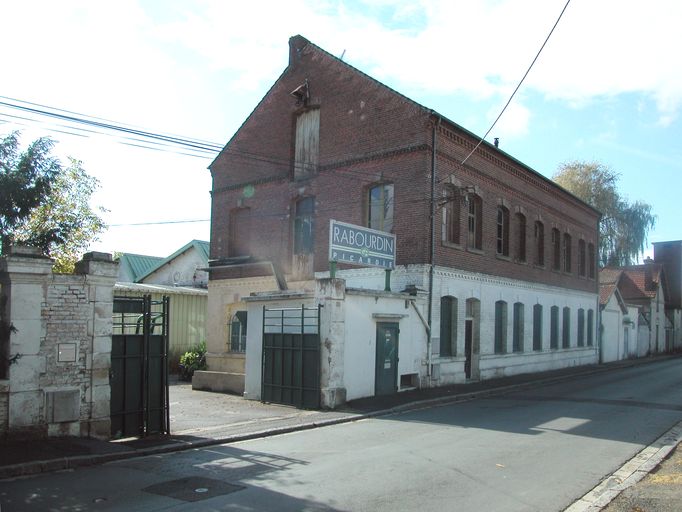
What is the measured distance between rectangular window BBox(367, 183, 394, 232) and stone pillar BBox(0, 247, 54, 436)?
1194cm

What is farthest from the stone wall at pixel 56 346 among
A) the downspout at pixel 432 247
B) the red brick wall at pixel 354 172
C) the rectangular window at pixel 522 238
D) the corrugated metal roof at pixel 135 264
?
the corrugated metal roof at pixel 135 264

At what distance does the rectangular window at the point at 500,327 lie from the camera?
23719mm

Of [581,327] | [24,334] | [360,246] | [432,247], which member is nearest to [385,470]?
[24,334]

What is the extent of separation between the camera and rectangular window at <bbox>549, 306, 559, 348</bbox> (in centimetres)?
2844

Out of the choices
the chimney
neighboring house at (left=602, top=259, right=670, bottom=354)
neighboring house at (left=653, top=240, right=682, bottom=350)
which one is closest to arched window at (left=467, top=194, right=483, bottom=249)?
the chimney

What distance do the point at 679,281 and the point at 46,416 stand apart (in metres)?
57.6

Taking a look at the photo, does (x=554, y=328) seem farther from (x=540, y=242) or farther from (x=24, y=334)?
(x=24, y=334)

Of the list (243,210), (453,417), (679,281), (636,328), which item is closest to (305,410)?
(453,417)

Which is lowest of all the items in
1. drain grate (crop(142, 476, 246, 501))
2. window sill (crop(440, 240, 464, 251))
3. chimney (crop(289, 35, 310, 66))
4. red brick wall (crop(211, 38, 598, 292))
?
drain grate (crop(142, 476, 246, 501))

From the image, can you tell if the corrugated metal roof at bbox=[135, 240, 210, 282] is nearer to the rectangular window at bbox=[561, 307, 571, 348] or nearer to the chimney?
the chimney

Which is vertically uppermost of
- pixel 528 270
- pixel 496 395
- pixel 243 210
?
pixel 243 210

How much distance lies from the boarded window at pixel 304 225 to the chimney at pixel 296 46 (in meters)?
5.69

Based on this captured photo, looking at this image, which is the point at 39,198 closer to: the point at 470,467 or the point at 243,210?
the point at 470,467

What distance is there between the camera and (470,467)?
857cm
